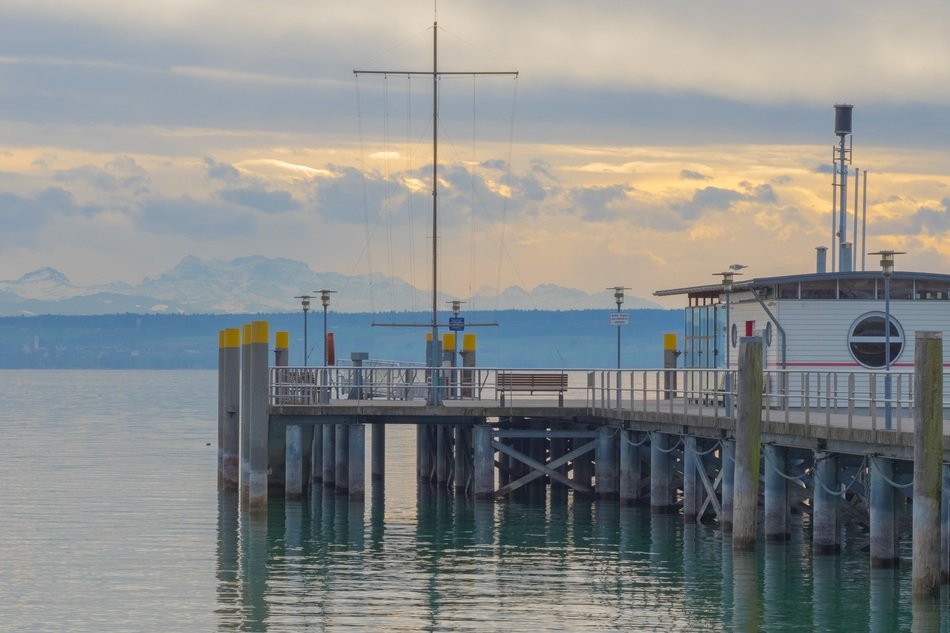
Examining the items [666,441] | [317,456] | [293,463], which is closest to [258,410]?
[293,463]

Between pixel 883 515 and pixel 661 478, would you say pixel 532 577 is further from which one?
pixel 661 478

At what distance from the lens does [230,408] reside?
42.9 metres

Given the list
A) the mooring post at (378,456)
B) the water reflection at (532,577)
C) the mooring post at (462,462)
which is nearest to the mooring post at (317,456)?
the mooring post at (378,456)

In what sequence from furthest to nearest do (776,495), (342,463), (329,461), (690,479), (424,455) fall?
1. (424,455)
2. (329,461)
3. (342,463)
4. (690,479)
5. (776,495)

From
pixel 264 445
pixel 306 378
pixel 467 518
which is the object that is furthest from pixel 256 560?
pixel 306 378

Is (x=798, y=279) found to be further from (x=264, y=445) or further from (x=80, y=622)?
(x=80, y=622)

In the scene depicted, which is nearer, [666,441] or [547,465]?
[666,441]

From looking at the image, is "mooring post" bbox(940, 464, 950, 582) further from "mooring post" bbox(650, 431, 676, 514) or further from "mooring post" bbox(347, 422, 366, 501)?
"mooring post" bbox(347, 422, 366, 501)

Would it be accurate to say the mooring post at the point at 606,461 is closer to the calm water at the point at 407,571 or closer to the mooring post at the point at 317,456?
the calm water at the point at 407,571

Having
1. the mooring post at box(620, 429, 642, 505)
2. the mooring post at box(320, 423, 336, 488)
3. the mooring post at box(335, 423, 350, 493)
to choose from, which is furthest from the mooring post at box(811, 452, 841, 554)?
the mooring post at box(320, 423, 336, 488)

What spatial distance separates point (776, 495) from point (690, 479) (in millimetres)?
4350

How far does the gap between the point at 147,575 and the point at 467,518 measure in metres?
9.86

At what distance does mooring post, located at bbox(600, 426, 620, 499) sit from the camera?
129 feet

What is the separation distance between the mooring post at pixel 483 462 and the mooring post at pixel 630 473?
2.88 metres
